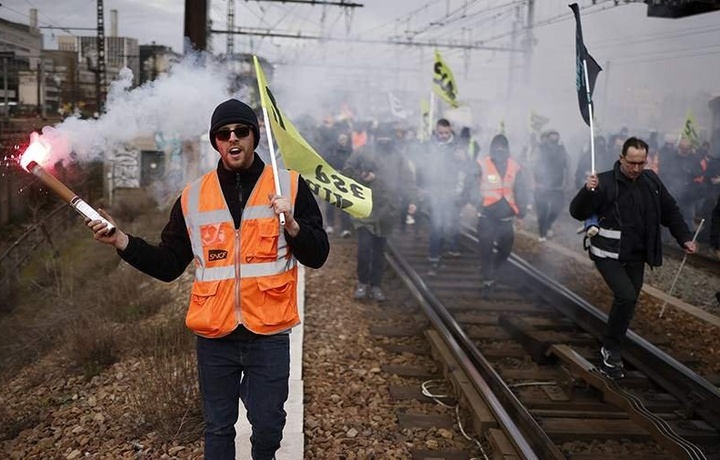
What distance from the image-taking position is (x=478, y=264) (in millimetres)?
10945

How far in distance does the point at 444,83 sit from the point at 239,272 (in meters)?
11.2

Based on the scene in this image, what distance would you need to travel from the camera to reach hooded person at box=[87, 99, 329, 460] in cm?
348

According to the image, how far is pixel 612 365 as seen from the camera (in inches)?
236

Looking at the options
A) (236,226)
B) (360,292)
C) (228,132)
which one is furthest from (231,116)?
(360,292)

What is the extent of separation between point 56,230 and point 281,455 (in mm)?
11635

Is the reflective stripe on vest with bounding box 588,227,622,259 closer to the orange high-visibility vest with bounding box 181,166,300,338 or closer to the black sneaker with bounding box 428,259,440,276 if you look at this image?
the orange high-visibility vest with bounding box 181,166,300,338

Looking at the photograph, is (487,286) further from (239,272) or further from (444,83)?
(444,83)

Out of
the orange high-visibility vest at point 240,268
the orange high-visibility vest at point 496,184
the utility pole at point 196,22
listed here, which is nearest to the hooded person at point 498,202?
the orange high-visibility vest at point 496,184

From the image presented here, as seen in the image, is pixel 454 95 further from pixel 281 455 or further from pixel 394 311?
pixel 281 455

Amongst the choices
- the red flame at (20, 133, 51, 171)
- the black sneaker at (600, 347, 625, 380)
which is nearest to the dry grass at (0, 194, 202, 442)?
the red flame at (20, 133, 51, 171)

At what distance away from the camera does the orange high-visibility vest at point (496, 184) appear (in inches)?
349

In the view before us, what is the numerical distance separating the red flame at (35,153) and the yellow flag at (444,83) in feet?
36.3

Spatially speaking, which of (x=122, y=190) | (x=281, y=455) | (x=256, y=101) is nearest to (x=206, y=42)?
(x=256, y=101)

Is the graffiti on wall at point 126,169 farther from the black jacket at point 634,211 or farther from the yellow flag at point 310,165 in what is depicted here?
the yellow flag at point 310,165
